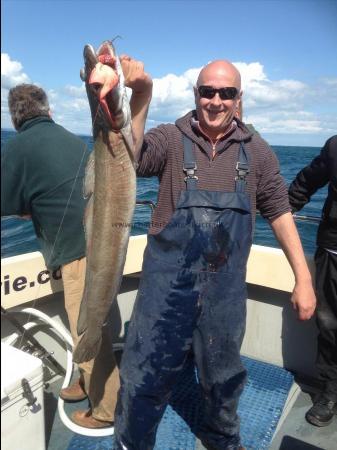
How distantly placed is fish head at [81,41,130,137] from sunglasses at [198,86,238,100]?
0.64m

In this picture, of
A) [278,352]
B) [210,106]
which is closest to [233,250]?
[210,106]

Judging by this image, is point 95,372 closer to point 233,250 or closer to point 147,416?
point 147,416

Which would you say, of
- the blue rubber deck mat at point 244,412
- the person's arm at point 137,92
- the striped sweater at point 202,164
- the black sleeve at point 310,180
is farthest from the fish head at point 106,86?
the blue rubber deck mat at point 244,412

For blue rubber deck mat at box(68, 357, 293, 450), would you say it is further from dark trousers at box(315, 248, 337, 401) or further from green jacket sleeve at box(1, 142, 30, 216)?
green jacket sleeve at box(1, 142, 30, 216)

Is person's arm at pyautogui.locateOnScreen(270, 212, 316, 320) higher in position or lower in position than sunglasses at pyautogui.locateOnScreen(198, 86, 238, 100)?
lower

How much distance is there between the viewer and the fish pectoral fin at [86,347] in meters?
2.63

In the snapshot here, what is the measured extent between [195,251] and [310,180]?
1590 mm

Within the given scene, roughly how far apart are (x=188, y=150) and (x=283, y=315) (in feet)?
7.82

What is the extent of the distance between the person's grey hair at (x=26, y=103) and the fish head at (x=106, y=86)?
1128 millimetres

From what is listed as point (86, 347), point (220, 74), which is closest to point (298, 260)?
point (220, 74)

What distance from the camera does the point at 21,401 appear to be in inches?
94.0

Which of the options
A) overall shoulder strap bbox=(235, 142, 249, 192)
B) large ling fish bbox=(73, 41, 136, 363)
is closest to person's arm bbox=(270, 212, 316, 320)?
overall shoulder strap bbox=(235, 142, 249, 192)

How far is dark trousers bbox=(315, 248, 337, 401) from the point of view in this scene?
344 cm

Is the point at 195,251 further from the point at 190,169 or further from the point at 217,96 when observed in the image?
the point at 217,96
